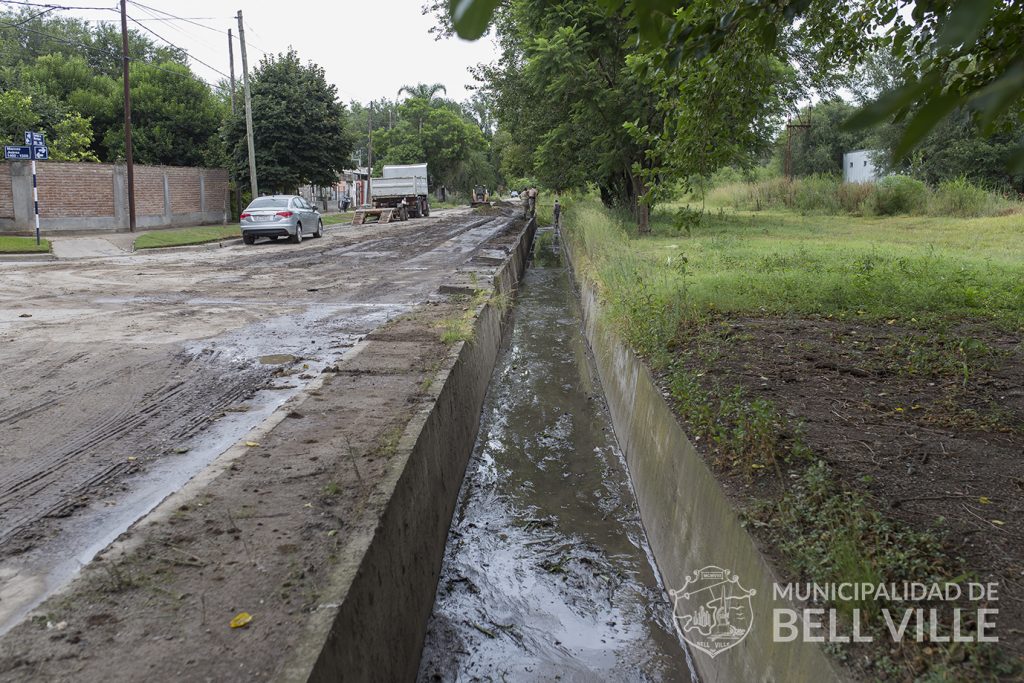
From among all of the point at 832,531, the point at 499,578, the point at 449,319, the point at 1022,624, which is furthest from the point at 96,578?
the point at 449,319

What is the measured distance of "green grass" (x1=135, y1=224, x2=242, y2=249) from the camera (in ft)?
78.8

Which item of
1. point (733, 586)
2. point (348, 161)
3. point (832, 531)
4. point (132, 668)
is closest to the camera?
point (132, 668)

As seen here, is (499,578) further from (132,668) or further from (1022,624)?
(1022,624)

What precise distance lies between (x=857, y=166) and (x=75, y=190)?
45935 mm

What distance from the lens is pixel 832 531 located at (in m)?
3.48

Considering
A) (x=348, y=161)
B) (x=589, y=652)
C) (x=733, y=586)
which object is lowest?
(x=589, y=652)

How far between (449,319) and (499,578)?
5290mm

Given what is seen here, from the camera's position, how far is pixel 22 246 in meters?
20.9

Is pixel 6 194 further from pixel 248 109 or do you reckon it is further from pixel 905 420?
pixel 905 420

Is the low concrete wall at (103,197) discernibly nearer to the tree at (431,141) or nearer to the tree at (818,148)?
the tree at (431,141)

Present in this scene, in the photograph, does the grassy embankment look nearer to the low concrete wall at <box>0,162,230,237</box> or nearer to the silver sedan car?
the silver sedan car

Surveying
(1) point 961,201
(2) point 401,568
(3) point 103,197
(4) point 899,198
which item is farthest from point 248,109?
(2) point 401,568

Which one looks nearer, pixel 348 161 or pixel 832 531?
pixel 832 531

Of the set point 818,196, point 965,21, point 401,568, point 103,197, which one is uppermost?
point 818,196
